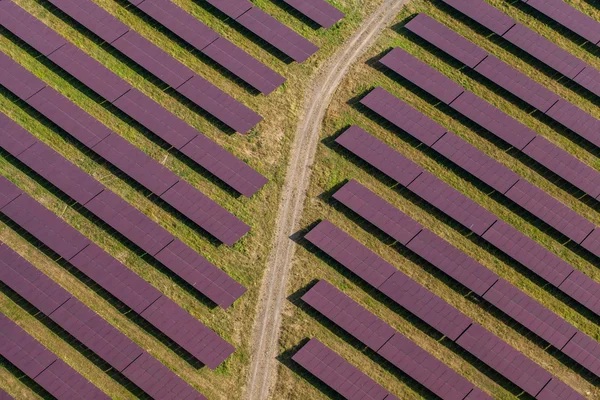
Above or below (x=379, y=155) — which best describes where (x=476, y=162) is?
above

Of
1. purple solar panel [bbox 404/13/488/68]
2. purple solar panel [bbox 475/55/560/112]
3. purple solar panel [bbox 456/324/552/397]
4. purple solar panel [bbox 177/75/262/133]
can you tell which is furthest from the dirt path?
purple solar panel [bbox 456/324/552/397]

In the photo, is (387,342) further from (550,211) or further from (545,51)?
(545,51)

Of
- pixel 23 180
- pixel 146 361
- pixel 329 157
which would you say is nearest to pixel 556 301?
pixel 329 157

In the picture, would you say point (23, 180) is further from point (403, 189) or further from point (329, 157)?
point (403, 189)

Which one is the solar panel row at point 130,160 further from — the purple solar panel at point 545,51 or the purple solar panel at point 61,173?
the purple solar panel at point 545,51

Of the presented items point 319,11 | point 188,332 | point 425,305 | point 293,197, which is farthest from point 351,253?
point 319,11
